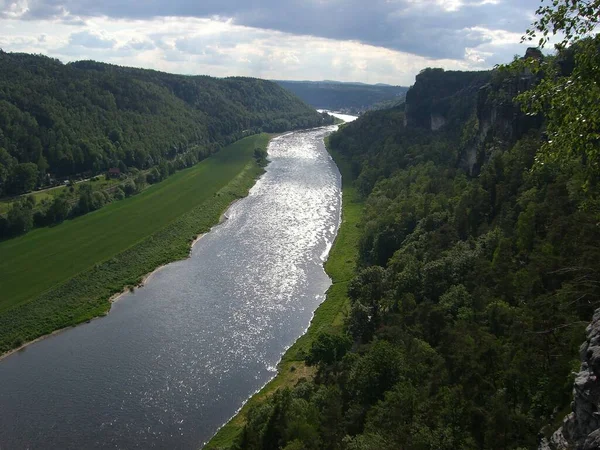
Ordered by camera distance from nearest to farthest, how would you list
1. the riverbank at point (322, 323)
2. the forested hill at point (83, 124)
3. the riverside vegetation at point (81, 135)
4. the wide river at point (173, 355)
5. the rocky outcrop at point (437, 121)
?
the riverbank at point (322, 323), the wide river at point (173, 355), the riverside vegetation at point (81, 135), the forested hill at point (83, 124), the rocky outcrop at point (437, 121)

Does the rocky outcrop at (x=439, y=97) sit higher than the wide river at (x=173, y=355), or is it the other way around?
the rocky outcrop at (x=439, y=97)

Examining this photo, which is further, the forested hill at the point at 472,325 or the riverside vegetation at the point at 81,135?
the riverside vegetation at the point at 81,135

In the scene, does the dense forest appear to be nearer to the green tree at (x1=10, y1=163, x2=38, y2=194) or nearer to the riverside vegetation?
the riverside vegetation

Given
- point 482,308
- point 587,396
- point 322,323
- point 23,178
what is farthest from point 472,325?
point 23,178

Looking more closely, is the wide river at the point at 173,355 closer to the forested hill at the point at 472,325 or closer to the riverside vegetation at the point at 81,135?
the forested hill at the point at 472,325

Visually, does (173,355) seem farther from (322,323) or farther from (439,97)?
(439,97)

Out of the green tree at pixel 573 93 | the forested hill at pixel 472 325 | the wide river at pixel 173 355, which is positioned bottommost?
the wide river at pixel 173 355

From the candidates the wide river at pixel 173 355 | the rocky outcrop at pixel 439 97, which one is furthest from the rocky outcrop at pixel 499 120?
the rocky outcrop at pixel 439 97
